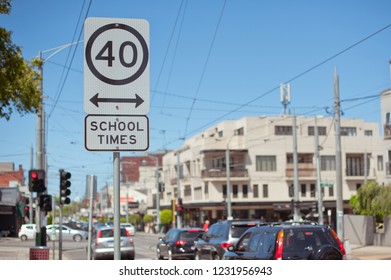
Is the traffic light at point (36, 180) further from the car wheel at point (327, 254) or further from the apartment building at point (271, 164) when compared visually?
the apartment building at point (271, 164)

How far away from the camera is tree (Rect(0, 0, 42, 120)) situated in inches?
483

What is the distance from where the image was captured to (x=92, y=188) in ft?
63.4

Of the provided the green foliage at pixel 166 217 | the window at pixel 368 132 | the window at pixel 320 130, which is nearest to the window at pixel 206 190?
the green foliage at pixel 166 217

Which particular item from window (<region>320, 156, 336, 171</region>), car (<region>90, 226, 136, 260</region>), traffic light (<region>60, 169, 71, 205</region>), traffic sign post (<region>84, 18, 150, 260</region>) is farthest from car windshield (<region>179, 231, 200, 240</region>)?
window (<region>320, 156, 336, 171</region>)

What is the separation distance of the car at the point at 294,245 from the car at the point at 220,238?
7.53 metres

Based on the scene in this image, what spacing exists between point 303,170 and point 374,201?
3513 cm

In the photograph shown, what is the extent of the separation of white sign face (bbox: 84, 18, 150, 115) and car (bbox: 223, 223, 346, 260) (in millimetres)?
5518

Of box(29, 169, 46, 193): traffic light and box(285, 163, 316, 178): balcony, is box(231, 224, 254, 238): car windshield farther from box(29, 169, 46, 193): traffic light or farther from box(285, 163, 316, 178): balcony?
box(285, 163, 316, 178): balcony

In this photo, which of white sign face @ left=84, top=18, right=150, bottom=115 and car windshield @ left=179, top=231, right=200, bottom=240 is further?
car windshield @ left=179, top=231, right=200, bottom=240

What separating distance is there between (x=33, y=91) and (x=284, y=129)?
56.8 m

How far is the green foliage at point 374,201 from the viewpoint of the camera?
1449 inches

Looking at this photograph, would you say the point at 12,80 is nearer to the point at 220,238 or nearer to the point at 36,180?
the point at 36,180
